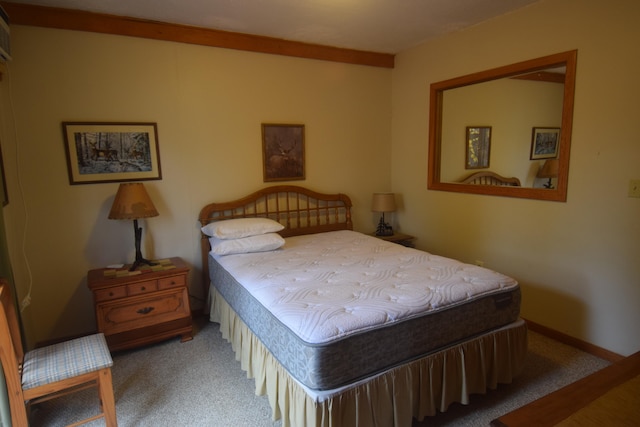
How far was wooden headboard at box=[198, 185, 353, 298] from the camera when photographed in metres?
3.35

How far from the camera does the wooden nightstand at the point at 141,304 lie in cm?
260

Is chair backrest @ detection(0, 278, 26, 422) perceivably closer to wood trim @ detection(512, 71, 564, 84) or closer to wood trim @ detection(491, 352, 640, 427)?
wood trim @ detection(491, 352, 640, 427)

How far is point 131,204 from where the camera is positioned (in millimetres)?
2730

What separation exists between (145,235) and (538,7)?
3656mm

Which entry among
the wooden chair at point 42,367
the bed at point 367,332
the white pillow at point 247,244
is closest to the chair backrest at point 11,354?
the wooden chair at point 42,367

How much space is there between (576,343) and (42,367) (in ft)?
11.3

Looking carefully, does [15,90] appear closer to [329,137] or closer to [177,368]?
[177,368]

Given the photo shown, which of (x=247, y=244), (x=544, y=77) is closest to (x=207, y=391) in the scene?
(x=247, y=244)

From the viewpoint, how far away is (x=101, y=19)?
9.18 feet

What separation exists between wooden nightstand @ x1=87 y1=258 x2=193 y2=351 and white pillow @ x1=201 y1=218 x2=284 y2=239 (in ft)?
1.29

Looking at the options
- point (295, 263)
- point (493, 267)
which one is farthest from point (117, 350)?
point (493, 267)

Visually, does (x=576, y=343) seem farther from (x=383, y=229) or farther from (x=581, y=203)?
(x=383, y=229)

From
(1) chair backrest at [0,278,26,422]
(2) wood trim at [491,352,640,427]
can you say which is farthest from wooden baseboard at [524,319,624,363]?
(1) chair backrest at [0,278,26,422]

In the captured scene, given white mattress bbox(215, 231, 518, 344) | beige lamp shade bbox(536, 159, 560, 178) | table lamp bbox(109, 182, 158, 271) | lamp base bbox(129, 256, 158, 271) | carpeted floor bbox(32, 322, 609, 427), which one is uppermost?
beige lamp shade bbox(536, 159, 560, 178)
